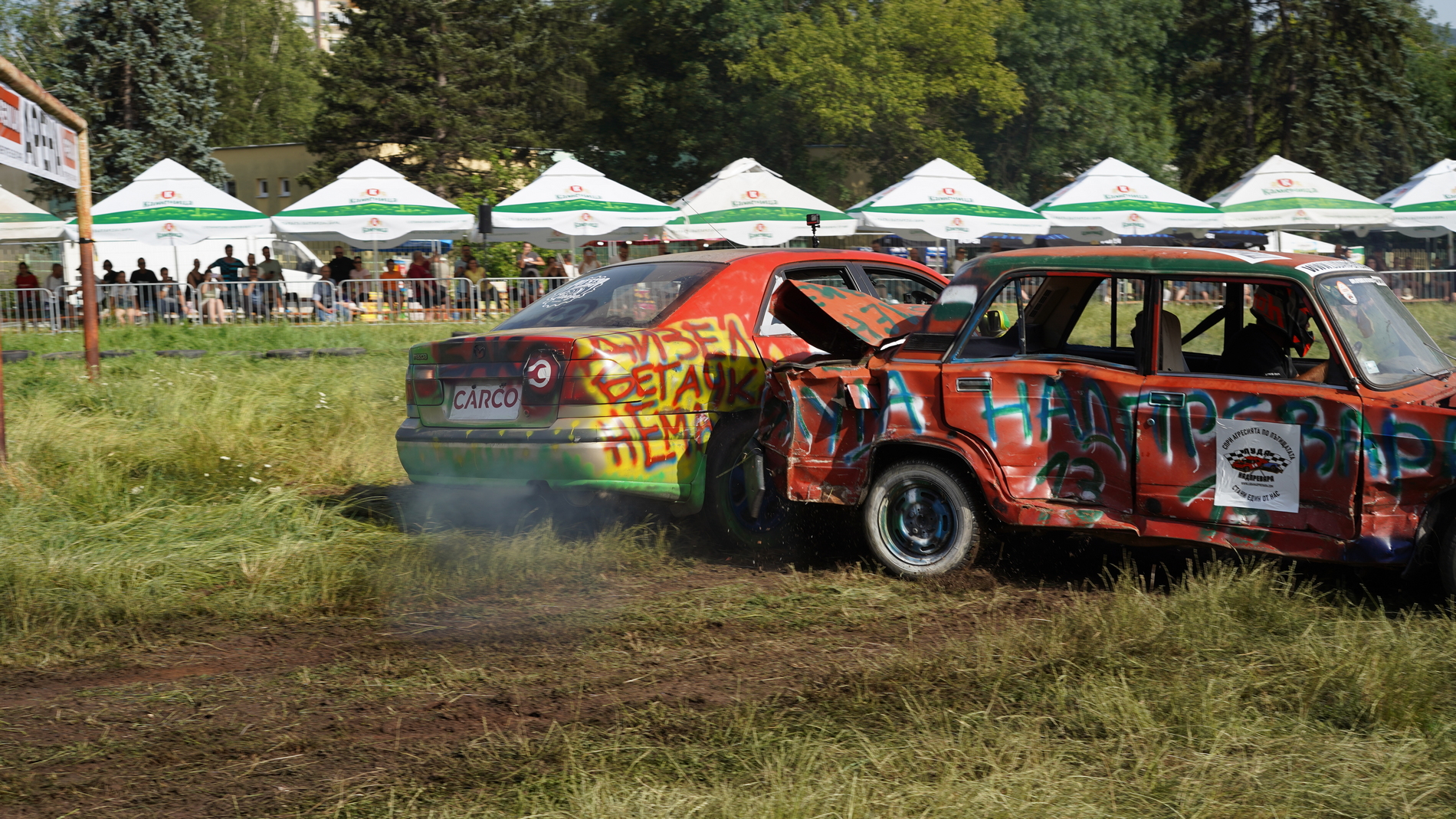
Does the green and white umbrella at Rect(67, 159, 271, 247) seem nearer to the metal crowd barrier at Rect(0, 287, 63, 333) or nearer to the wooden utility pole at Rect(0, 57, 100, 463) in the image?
the metal crowd barrier at Rect(0, 287, 63, 333)

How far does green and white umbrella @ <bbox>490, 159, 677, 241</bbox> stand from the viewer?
76.4 feet

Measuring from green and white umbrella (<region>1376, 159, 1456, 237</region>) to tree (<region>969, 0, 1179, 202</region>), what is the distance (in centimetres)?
1980

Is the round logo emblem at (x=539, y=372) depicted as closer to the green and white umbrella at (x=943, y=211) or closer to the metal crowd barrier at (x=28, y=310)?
the metal crowd barrier at (x=28, y=310)

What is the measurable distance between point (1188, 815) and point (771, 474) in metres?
3.55

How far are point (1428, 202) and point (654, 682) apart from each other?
88.6 feet

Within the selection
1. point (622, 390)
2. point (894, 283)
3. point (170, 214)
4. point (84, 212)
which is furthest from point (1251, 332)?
point (170, 214)

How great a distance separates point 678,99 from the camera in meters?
47.8

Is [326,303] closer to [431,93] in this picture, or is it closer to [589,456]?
[589,456]

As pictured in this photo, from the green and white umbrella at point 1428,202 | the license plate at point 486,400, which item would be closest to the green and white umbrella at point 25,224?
the license plate at point 486,400

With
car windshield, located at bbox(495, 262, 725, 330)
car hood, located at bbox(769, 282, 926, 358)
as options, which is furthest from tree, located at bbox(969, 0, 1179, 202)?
car windshield, located at bbox(495, 262, 725, 330)

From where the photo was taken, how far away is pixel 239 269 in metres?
23.9

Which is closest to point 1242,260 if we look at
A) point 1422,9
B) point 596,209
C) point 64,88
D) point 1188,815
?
point 1188,815

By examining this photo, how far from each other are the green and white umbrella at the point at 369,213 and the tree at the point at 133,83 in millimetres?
24518

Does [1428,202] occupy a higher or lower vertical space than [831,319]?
higher
